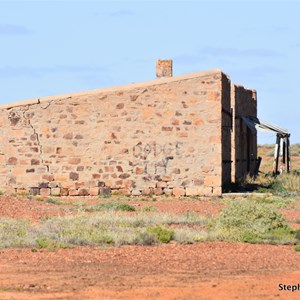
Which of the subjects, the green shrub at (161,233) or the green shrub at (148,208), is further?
the green shrub at (148,208)

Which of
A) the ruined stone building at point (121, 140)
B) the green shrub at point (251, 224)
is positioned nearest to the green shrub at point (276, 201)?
the ruined stone building at point (121, 140)

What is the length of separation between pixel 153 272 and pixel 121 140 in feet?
47.6

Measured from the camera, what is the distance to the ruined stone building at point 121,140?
Answer: 2581 centimetres

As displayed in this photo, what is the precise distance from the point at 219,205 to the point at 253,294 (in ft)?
44.8

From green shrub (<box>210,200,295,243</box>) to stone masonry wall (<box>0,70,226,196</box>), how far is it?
8.37 m

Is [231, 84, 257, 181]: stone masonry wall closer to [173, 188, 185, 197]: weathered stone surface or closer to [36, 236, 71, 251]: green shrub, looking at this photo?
[173, 188, 185, 197]: weathered stone surface

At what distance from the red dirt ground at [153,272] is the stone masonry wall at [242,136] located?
14.6 m

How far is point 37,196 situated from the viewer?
2600cm

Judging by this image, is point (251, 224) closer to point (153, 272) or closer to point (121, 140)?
point (153, 272)

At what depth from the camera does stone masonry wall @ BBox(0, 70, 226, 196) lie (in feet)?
84.7

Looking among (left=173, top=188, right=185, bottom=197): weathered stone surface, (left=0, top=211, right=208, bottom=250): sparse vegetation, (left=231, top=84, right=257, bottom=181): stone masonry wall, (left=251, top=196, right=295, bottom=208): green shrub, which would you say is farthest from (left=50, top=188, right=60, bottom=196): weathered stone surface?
(left=0, top=211, right=208, bottom=250): sparse vegetation

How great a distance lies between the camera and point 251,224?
16.9 m

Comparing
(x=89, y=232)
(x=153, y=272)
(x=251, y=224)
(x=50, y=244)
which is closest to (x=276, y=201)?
(x=251, y=224)

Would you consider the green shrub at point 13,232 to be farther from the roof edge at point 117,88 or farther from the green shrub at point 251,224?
the roof edge at point 117,88
